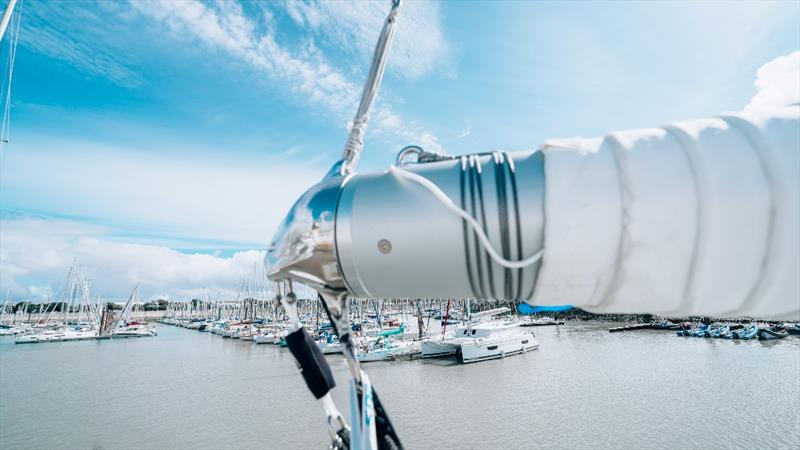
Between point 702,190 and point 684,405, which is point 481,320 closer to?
point 684,405

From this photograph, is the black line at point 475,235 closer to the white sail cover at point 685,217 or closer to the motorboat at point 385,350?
the white sail cover at point 685,217

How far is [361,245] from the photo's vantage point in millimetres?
1446

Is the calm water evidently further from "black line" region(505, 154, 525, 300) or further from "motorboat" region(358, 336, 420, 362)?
"black line" region(505, 154, 525, 300)

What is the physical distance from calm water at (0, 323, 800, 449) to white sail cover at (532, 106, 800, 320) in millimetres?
14862

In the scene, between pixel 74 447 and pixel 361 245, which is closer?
Result: pixel 361 245

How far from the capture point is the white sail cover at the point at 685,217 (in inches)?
47.4

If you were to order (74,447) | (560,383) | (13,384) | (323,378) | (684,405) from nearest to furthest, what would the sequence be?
1. (323,378)
2. (74,447)
3. (684,405)
4. (560,383)
5. (13,384)

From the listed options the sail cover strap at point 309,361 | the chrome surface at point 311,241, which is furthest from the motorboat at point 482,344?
the chrome surface at point 311,241

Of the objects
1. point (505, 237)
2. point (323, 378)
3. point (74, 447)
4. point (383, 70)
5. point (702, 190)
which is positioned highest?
point (383, 70)

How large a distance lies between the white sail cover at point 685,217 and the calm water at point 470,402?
14.9 metres

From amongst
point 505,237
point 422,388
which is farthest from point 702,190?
point 422,388

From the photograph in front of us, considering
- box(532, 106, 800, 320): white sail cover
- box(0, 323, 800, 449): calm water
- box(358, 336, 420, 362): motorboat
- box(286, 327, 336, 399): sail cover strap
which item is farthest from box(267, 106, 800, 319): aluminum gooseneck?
box(358, 336, 420, 362): motorboat

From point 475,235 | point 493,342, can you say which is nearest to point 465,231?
point 475,235

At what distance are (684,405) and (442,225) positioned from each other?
2170 centimetres
